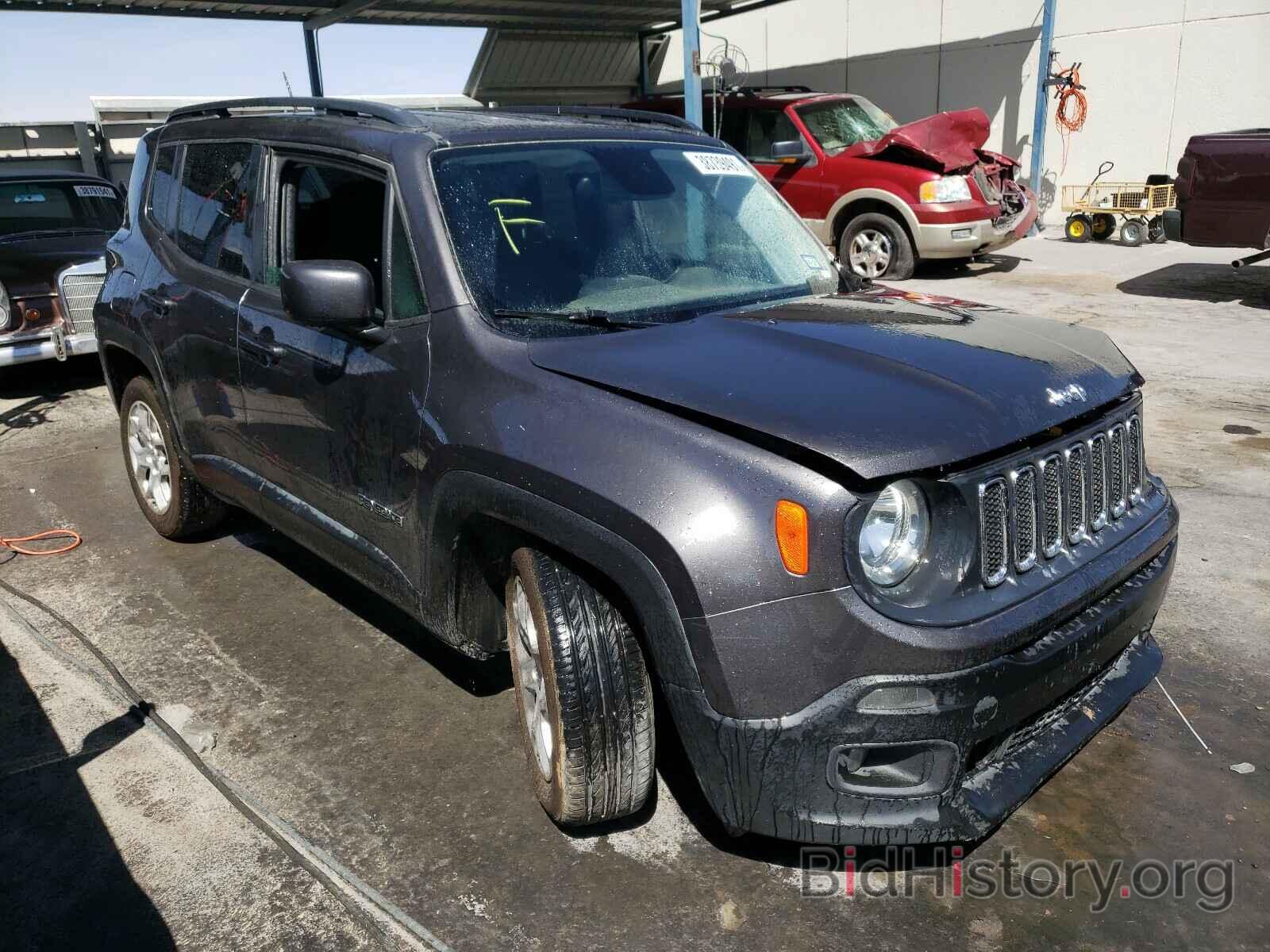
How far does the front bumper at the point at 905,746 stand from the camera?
2.23 metres

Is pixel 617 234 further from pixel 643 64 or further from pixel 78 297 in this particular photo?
pixel 643 64

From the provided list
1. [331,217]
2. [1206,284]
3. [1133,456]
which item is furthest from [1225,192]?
[331,217]

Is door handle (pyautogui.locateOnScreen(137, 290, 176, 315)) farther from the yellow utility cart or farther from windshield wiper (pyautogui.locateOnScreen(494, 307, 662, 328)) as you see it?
the yellow utility cart

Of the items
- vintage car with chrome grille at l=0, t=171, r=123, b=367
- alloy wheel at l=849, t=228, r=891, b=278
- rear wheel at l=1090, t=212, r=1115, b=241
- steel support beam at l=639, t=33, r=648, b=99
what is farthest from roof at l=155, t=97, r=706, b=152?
steel support beam at l=639, t=33, r=648, b=99

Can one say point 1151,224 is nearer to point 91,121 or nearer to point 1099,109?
point 1099,109

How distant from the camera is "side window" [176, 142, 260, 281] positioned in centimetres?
384

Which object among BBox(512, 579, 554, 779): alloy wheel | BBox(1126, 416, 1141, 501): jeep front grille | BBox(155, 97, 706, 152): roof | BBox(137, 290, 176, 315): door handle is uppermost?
BBox(155, 97, 706, 152): roof

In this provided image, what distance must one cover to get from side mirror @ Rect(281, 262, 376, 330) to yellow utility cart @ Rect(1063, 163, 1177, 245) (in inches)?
529

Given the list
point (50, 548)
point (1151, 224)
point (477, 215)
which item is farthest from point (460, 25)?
point (477, 215)

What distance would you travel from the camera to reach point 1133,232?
566 inches

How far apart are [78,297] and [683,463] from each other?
7.40 m

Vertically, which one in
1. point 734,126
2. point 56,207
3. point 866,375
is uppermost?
point 734,126

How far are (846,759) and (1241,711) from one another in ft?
6.10

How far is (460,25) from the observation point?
20047mm
